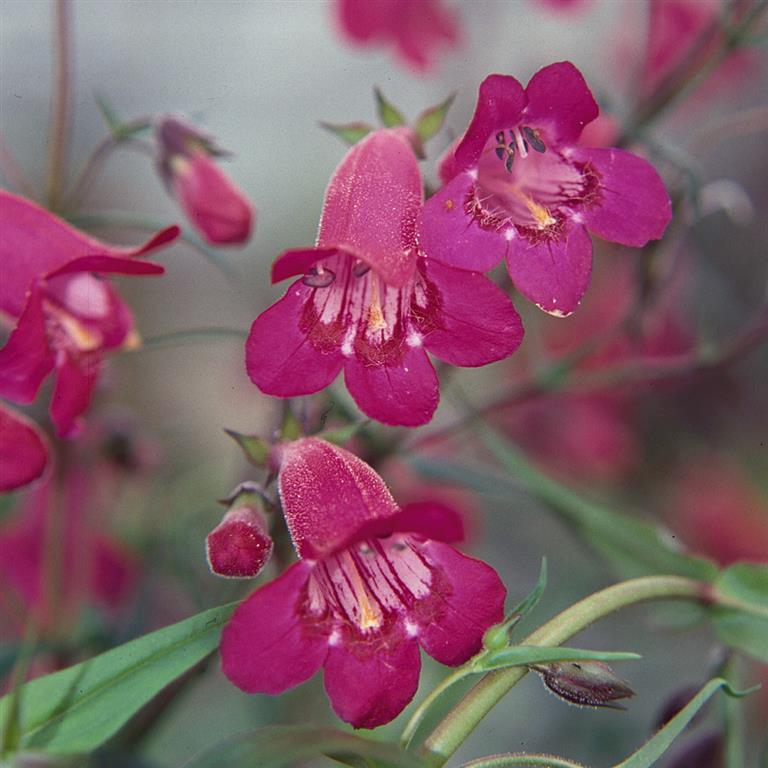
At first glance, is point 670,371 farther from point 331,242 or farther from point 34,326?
point 34,326

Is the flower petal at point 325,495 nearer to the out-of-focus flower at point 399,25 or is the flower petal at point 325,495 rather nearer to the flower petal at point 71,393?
the flower petal at point 71,393

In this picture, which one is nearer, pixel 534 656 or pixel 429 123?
pixel 534 656

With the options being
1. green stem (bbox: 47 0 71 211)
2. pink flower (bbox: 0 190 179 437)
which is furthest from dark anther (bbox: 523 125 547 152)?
green stem (bbox: 47 0 71 211)

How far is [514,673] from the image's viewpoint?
0.54m

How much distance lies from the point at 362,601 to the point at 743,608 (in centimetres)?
27

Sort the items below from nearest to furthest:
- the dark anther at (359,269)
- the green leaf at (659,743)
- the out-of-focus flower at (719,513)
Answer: the green leaf at (659,743) < the dark anther at (359,269) < the out-of-focus flower at (719,513)

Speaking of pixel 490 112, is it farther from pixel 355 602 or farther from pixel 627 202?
pixel 355 602

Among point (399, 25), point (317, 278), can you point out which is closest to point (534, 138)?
point (317, 278)

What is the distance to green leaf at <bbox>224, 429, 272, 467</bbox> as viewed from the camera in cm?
63

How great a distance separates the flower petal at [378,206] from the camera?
0.56m

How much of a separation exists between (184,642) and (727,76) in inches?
46.4

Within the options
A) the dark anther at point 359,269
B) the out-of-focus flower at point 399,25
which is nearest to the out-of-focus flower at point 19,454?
the dark anther at point 359,269

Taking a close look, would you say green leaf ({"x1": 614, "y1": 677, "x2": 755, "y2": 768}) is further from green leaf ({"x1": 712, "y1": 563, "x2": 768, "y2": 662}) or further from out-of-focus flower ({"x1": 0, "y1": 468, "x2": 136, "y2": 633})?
out-of-focus flower ({"x1": 0, "y1": 468, "x2": 136, "y2": 633})

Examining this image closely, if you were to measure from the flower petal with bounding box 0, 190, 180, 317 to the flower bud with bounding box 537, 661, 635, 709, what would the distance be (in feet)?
1.23
